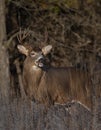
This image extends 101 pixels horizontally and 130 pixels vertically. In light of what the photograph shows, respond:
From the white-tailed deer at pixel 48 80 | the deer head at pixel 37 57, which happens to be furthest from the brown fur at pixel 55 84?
the deer head at pixel 37 57

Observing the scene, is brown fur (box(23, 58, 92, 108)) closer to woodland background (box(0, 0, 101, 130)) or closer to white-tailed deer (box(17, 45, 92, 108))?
white-tailed deer (box(17, 45, 92, 108))

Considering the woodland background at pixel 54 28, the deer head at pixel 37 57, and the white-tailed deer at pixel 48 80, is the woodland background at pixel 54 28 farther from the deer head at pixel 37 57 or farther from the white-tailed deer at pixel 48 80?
the white-tailed deer at pixel 48 80

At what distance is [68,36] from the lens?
706 inches

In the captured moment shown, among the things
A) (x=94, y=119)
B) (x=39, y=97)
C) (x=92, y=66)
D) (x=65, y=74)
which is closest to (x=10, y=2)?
(x=65, y=74)

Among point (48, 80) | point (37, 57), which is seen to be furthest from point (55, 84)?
point (37, 57)

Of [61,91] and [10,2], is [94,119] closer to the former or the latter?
[61,91]

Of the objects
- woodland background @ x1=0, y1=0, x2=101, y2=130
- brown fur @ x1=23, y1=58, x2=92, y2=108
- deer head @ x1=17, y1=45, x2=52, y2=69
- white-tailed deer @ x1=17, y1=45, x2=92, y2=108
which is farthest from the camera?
woodland background @ x1=0, y1=0, x2=101, y2=130

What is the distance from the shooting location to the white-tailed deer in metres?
10.8

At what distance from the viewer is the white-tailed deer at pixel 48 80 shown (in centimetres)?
1079

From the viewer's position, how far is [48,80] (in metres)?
11.5

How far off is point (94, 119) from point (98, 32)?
368 inches

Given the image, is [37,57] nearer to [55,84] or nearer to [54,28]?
[55,84]

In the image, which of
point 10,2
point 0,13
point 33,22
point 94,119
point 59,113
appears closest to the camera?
point 94,119

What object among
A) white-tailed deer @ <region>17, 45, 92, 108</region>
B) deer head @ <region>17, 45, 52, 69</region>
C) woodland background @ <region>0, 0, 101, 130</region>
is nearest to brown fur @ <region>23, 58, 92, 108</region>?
white-tailed deer @ <region>17, 45, 92, 108</region>
